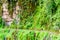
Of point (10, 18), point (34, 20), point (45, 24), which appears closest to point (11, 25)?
point (10, 18)

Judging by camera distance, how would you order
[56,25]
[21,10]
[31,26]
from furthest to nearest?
1. [21,10]
2. [31,26]
3. [56,25]

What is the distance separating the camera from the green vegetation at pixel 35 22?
999 cm

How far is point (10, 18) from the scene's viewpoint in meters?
12.9

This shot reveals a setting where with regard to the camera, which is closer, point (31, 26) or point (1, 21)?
point (31, 26)

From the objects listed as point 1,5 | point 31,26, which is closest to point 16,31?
point 31,26

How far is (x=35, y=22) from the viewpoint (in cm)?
1171

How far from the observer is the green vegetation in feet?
32.8

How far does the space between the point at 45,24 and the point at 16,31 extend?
1241mm

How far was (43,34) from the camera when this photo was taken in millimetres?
9914

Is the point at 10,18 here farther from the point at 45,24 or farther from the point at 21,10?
the point at 45,24

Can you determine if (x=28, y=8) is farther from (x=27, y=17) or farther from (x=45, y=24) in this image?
(x=45, y=24)

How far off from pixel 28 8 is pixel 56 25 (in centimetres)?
289

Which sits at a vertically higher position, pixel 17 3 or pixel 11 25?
pixel 17 3

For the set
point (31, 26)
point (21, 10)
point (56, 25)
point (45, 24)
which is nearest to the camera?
point (56, 25)
